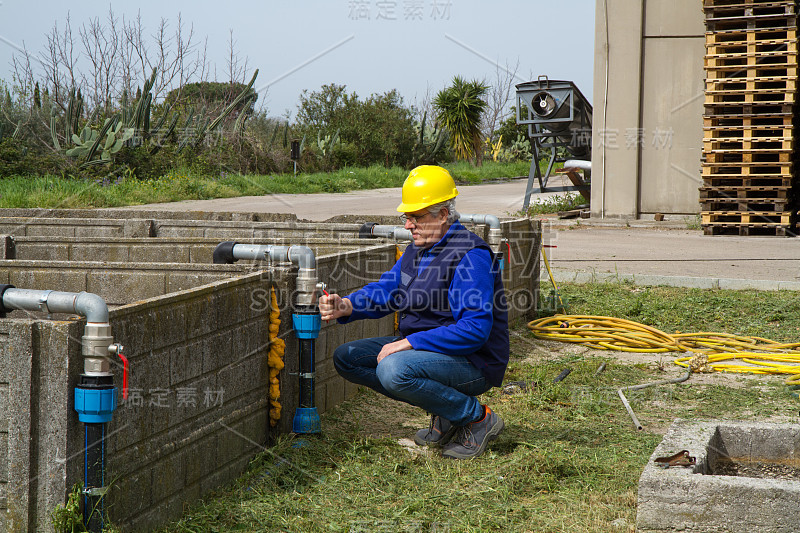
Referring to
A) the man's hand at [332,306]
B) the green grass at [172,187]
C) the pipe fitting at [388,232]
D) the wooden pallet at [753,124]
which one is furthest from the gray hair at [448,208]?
the green grass at [172,187]

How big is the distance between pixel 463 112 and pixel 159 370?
35058 mm

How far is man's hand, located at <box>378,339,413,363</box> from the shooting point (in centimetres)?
408

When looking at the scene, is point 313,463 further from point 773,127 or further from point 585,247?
point 773,127

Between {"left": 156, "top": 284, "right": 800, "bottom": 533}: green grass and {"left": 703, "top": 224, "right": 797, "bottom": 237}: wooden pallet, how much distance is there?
905cm

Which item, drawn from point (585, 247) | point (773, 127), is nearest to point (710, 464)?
point (585, 247)

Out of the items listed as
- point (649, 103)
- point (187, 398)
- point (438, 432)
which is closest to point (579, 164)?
point (649, 103)

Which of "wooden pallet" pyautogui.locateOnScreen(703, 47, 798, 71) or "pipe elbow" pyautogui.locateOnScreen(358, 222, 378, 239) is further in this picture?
"wooden pallet" pyautogui.locateOnScreen(703, 47, 798, 71)

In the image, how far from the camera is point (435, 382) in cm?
405

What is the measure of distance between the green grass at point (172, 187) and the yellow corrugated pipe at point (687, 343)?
43.0 feet

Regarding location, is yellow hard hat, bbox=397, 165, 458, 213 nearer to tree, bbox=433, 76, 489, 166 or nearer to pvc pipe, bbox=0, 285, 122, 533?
pvc pipe, bbox=0, 285, 122, 533

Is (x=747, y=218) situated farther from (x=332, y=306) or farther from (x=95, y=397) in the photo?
(x=95, y=397)

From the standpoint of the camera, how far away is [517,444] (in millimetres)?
4434

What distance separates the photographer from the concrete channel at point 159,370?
279cm

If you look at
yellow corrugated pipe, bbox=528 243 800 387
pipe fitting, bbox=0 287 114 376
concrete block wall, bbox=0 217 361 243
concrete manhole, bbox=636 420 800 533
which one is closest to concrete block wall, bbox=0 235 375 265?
concrete block wall, bbox=0 217 361 243
